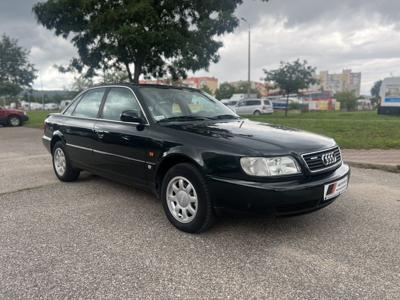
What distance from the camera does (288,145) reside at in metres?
3.09

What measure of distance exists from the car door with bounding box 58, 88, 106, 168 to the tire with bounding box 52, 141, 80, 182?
0.63 ft

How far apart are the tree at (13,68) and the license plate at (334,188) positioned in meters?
26.4

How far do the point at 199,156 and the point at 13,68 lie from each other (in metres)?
27.2

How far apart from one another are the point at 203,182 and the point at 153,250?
747mm

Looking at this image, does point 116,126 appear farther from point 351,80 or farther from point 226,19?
point 351,80

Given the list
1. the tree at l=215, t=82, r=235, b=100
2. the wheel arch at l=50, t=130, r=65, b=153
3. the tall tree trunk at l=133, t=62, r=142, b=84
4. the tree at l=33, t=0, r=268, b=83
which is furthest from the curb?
the tree at l=215, t=82, r=235, b=100

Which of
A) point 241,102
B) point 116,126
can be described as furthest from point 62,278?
point 241,102

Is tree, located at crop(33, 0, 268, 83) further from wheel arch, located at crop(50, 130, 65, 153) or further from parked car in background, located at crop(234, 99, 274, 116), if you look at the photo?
parked car in background, located at crop(234, 99, 274, 116)

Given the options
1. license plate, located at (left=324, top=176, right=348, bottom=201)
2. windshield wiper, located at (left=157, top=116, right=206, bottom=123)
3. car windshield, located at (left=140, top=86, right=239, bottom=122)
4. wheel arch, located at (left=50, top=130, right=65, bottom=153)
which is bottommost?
license plate, located at (left=324, top=176, right=348, bottom=201)

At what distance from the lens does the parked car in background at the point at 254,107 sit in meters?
28.6

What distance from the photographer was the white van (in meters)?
23.8

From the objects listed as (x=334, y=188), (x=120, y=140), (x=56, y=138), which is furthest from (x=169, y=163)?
(x=56, y=138)

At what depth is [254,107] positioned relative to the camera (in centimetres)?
2866

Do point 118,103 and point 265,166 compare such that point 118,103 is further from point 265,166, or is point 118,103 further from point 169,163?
point 265,166
